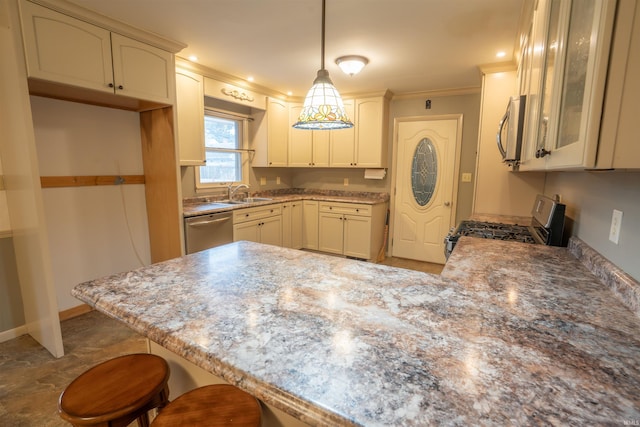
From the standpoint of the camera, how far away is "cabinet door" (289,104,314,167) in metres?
4.55

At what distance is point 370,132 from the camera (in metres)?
4.21

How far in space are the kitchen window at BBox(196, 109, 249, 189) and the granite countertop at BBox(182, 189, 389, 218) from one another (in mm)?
229

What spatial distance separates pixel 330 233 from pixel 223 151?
1856 millimetres

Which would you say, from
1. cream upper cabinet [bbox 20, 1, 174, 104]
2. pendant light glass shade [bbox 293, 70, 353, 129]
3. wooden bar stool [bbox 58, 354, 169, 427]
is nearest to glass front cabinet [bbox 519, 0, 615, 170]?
pendant light glass shade [bbox 293, 70, 353, 129]

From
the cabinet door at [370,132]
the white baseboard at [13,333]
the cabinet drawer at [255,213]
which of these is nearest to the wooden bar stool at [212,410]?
the white baseboard at [13,333]

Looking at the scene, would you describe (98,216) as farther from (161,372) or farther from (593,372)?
(593,372)

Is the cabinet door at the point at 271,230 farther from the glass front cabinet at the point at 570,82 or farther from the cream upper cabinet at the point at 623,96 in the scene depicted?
the cream upper cabinet at the point at 623,96

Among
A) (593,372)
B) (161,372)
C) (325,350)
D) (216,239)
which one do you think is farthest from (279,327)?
(216,239)

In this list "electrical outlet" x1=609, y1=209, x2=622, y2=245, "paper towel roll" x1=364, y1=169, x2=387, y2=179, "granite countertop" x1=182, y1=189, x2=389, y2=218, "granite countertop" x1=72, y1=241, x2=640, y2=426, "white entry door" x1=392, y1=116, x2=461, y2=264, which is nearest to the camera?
"granite countertop" x1=72, y1=241, x2=640, y2=426

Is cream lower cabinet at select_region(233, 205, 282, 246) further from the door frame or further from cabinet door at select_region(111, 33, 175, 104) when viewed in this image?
the door frame

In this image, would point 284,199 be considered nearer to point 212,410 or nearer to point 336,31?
point 336,31

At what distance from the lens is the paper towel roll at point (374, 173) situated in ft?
14.6

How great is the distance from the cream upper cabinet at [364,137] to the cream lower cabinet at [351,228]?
2.11 ft

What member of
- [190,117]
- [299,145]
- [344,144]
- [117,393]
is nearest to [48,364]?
[117,393]
